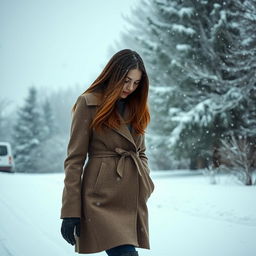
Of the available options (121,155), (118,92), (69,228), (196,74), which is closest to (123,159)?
(121,155)

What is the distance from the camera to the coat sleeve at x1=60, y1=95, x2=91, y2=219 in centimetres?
235

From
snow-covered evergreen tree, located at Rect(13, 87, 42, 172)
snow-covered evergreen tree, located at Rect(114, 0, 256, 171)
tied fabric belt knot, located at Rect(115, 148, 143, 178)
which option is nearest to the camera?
tied fabric belt knot, located at Rect(115, 148, 143, 178)

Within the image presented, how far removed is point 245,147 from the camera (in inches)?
362

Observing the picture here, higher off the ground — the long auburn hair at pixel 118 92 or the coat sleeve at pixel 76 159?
the long auburn hair at pixel 118 92

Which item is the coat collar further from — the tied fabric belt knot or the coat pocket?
the coat pocket

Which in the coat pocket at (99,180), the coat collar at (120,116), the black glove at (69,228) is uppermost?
the coat collar at (120,116)

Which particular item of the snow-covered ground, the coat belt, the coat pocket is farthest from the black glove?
the snow-covered ground

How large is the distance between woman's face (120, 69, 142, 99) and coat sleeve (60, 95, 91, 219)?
0.98 ft

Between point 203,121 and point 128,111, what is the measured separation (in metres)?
10.1

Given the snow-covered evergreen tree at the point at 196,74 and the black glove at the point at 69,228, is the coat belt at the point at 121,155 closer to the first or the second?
the black glove at the point at 69,228

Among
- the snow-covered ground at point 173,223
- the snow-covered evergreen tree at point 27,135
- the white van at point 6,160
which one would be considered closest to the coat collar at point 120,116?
the snow-covered ground at point 173,223

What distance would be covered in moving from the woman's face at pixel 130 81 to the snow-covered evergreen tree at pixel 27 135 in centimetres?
3655

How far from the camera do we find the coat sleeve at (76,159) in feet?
7.72

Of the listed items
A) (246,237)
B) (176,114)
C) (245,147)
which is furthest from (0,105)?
(246,237)
